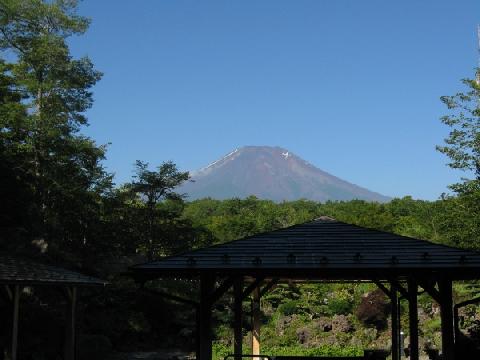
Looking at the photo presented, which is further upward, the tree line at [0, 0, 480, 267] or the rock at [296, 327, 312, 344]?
the tree line at [0, 0, 480, 267]

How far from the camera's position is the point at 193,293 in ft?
83.0

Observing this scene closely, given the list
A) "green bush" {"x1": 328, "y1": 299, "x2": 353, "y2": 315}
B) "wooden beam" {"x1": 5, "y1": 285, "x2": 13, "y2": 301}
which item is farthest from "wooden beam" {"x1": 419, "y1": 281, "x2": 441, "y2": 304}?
"green bush" {"x1": 328, "y1": 299, "x2": 353, "y2": 315}

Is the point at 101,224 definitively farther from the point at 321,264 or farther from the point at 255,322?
the point at 321,264

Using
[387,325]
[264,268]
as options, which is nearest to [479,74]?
[387,325]

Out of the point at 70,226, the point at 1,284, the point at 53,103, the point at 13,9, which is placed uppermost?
the point at 13,9

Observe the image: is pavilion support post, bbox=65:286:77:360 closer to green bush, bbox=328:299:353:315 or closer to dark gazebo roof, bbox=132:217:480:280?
dark gazebo roof, bbox=132:217:480:280

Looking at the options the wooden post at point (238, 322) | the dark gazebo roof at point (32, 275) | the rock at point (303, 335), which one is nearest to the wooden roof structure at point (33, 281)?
the dark gazebo roof at point (32, 275)

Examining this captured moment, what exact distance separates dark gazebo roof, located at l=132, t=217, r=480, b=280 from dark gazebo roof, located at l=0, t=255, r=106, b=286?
329 centimetres

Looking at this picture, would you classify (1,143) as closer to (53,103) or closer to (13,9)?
(53,103)

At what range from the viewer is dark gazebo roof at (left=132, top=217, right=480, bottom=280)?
8.72 meters

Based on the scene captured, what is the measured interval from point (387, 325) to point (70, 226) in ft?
43.5

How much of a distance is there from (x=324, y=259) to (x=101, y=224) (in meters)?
18.6

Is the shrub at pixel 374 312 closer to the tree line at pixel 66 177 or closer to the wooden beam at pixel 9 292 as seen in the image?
the tree line at pixel 66 177

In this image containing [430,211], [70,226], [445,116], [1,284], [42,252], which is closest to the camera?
[1,284]
